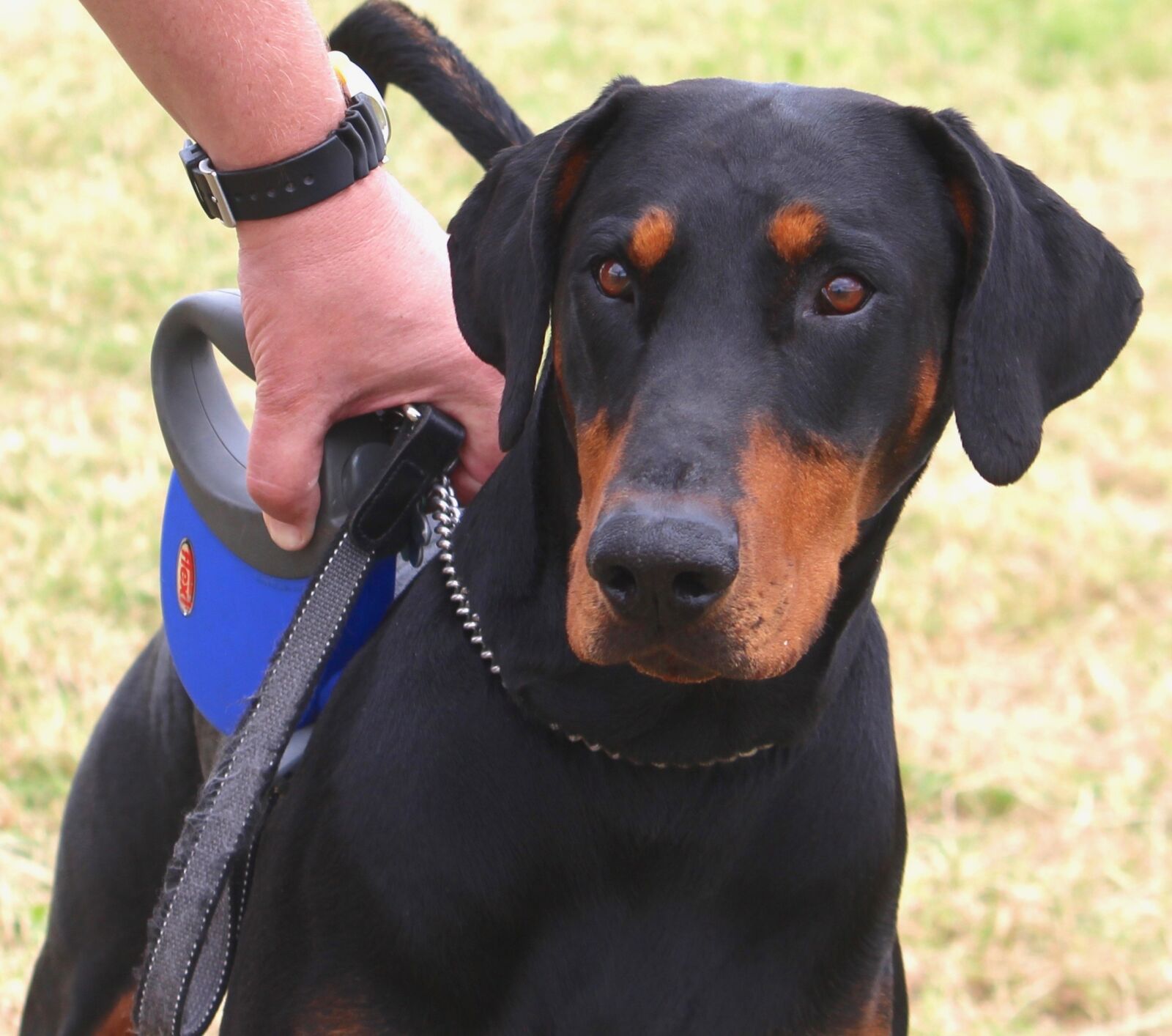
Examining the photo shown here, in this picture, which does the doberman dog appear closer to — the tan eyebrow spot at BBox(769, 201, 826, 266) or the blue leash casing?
the tan eyebrow spot at BBox(769, 201, 826, 266)

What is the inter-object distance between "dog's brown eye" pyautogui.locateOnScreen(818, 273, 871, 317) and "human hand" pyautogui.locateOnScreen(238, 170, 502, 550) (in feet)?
2.16

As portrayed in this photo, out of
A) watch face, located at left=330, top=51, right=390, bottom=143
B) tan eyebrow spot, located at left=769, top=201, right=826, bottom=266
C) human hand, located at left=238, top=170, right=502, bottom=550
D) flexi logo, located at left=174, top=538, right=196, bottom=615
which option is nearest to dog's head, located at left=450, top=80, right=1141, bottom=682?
tan eyebrow spot, located at left=769, top=201, right=826, bottom=266

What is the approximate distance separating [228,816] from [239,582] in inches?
17.2

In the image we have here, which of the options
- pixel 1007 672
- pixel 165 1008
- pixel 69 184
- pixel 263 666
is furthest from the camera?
pixel 69 184

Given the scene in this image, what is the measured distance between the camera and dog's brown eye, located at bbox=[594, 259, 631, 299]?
2205mm

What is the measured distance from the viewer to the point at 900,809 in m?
2.48

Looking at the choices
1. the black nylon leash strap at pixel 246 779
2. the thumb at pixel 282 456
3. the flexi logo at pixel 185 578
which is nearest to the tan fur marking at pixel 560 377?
the black nylon leash strap at pixel 246 779

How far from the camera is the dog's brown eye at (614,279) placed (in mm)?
2205

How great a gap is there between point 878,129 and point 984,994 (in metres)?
2.24

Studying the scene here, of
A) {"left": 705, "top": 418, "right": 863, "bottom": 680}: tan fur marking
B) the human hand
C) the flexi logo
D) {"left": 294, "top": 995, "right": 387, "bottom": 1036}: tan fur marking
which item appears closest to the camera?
{"left": 705, "top": 418, "right": 863, "bottom": 680}: tan fur marking

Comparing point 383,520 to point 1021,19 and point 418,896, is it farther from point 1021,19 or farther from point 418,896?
point 1021,19

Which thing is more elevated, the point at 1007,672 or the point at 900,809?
the point at 900,809

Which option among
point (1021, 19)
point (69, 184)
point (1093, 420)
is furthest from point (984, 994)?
point (1021, 19)

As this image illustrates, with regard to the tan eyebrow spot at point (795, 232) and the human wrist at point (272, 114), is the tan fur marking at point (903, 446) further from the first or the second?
the human wrist at point (272, 114)
